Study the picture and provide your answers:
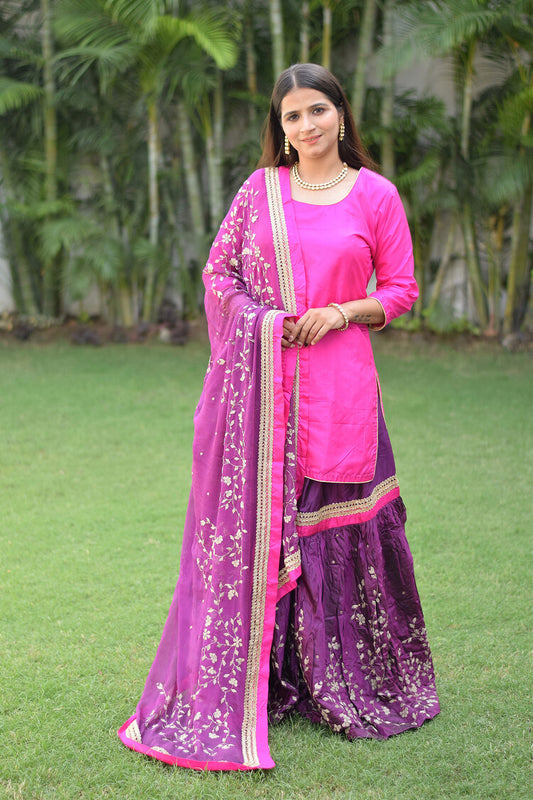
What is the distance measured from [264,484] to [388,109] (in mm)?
6135

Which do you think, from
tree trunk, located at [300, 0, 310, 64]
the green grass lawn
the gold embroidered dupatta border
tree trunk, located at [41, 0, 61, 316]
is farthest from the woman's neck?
tree trunk, located at [41, 0, 61, 316]

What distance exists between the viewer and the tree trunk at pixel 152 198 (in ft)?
25.7

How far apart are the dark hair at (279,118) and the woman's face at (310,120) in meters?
0.02

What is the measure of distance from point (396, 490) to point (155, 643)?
0.95 metres

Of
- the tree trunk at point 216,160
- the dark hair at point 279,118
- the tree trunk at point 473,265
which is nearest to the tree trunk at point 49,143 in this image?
the tree trunk at point 216,160

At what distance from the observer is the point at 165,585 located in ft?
10.4

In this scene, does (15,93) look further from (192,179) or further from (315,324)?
(315,324)

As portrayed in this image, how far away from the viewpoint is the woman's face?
82.6 inches

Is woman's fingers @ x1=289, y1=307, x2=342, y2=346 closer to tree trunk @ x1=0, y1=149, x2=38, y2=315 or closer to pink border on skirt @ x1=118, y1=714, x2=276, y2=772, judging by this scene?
pink border on skirt @ x1=118, y1=714, x2=276, y2=772

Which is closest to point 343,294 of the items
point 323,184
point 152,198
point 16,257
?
point 323,184

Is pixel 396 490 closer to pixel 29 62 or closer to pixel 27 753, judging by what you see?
pixel 27 753

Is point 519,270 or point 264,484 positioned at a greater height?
point 264,484

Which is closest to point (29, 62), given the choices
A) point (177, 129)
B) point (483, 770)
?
point (177, 129)

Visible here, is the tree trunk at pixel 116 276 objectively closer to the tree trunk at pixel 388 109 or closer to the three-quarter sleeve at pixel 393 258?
the tree trunk at pixel 388 109
